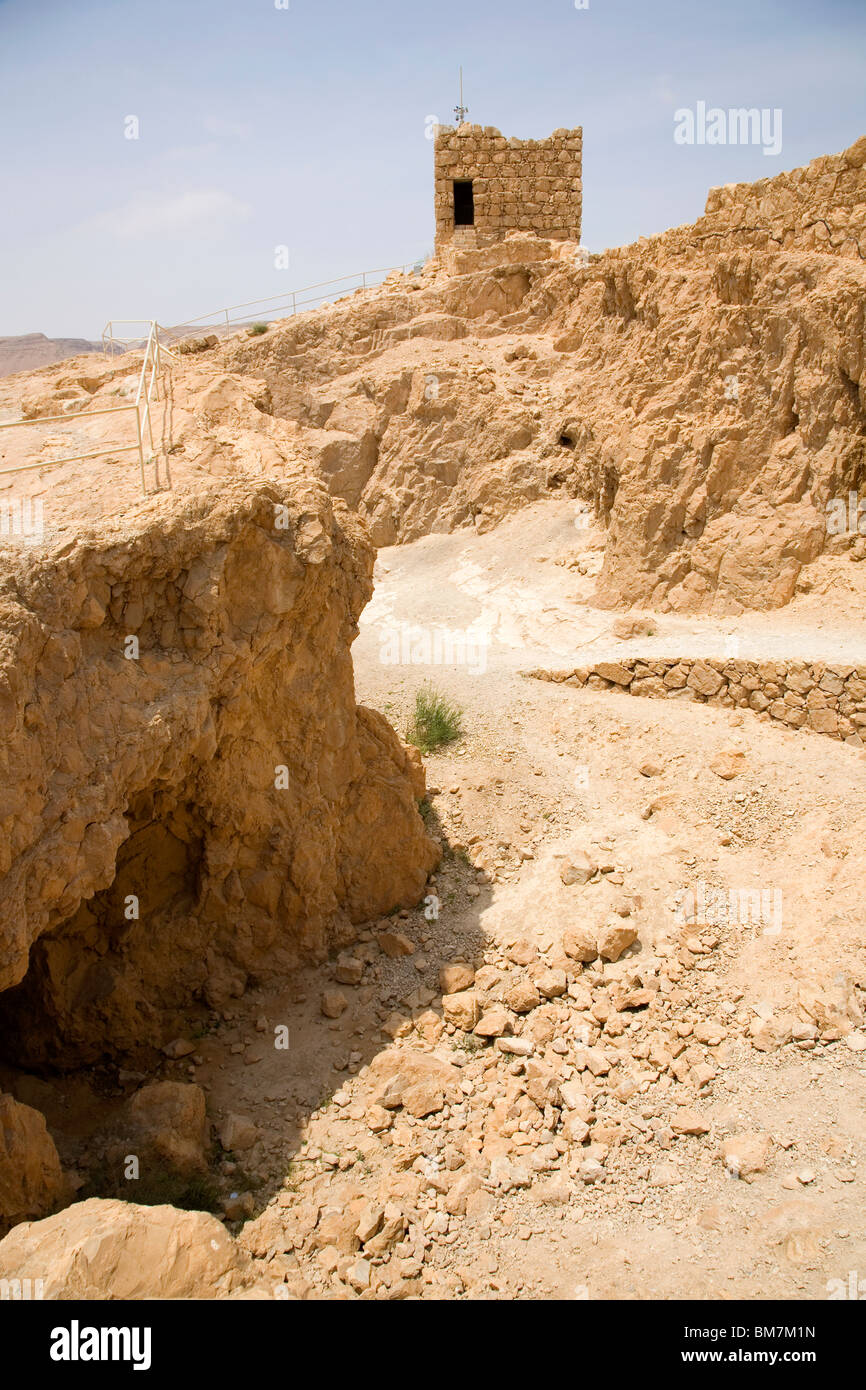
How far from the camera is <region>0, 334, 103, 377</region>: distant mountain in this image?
50719 millimetres

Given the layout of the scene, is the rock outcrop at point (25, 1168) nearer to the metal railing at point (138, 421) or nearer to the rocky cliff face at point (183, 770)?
the rocky cliff face at point (183, 770)

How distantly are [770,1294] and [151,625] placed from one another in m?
5.48

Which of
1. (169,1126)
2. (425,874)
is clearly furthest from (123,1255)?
(425,874)

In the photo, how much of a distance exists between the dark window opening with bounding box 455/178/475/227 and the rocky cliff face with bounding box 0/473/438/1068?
47.6 ft

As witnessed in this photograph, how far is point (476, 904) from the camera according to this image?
8.88 metres

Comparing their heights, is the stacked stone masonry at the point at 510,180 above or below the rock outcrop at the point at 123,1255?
above

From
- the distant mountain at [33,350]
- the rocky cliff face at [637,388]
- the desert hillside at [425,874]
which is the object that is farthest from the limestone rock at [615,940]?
the distant mountain at [33,350]

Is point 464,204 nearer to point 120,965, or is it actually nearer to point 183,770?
point 183,770

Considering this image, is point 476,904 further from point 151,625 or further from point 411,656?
point 411,656

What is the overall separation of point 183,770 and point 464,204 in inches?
678

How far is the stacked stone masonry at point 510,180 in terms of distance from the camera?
18641 mm

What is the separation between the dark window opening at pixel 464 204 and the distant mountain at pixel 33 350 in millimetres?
34592

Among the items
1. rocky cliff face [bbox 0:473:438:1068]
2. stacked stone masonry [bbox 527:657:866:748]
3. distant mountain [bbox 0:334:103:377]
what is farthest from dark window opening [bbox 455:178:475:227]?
distant mountain [bbox 0:334:103:377]

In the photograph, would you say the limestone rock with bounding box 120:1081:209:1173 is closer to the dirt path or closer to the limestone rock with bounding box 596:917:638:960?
the dirt path
